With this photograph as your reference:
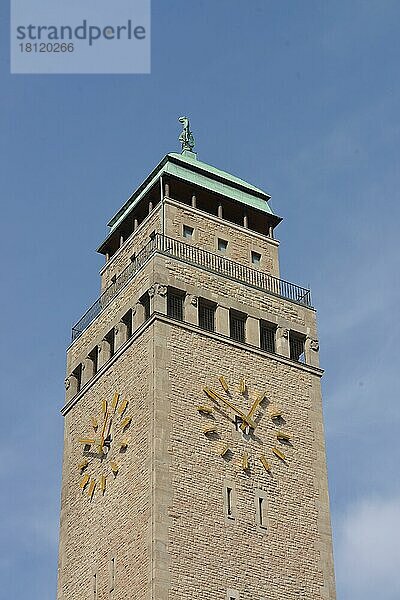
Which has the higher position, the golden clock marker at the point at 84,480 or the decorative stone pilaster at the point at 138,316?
the decorative stone pilaster at the point at 138,316

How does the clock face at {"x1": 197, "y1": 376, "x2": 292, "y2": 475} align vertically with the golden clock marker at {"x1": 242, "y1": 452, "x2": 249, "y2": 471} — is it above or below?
above

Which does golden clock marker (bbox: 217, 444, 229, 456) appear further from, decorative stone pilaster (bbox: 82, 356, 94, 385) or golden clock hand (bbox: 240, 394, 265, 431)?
decorative stone pilaster (bbox: 82, 356, 94, 385)

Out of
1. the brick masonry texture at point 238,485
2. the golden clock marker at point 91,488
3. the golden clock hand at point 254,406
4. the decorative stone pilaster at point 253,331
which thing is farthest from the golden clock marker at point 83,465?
the decorative stone pilaster at point 253,331

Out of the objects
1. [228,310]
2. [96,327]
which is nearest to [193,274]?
[228,310]

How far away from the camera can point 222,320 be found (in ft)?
141

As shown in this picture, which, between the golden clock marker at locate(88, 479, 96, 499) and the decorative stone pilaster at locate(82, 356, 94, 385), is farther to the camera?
the decorative stone pilaster at locate(82, 356, 94, 385)

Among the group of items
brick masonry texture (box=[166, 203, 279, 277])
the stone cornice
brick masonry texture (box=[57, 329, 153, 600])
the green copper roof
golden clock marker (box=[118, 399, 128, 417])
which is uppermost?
the green copper roof

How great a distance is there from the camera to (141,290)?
42656 mm

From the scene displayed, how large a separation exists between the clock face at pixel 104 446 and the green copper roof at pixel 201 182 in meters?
9.43

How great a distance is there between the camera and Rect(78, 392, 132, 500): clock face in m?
40.9

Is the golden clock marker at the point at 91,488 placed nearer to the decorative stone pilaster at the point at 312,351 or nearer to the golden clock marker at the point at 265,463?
the golden clock marker at the point at 265,463

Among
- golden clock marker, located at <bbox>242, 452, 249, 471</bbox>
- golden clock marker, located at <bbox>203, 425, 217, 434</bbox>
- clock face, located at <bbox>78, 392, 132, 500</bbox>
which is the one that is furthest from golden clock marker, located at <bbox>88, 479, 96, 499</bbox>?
golden clock marker, located at <bbox>242, 452, 249, 471</bbox>

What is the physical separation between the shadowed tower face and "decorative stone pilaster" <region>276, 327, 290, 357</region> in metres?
0.05

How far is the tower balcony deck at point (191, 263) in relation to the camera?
44.0 meters
